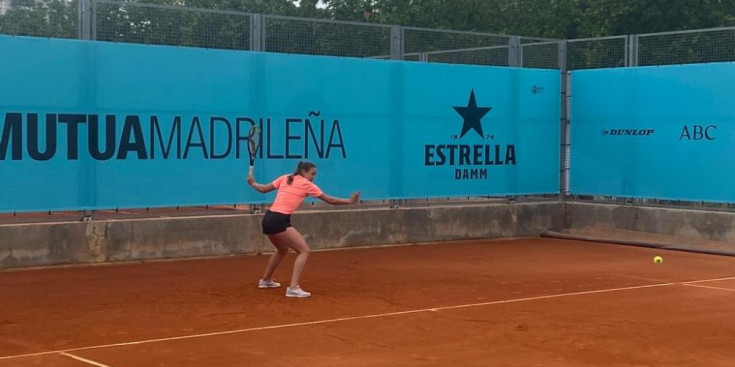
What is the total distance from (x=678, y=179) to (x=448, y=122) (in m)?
4.16

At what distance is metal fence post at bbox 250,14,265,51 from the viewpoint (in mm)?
17438

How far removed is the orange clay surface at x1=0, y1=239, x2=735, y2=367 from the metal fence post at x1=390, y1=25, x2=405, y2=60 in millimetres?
3801

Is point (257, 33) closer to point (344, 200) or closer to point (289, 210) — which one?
point (289, 210)

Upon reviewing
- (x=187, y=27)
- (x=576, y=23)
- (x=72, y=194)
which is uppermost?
(x=576, y=23)

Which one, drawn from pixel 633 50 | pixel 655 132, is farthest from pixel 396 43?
pixel 655 132

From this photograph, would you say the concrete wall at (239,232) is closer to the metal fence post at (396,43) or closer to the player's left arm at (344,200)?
the metal fence post at (396,43)

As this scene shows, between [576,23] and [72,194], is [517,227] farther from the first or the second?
[576,23]

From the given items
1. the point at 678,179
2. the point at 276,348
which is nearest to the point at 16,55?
the point at 276,348

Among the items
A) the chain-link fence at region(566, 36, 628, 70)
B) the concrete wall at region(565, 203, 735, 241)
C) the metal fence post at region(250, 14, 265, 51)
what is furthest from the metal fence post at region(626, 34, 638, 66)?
the metal fence post at region(250, 14, 265, 51)

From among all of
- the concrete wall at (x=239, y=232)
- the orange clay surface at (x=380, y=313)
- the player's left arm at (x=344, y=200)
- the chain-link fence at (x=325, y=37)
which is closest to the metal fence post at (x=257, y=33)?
the chain-link fence at (x=325, y=37)

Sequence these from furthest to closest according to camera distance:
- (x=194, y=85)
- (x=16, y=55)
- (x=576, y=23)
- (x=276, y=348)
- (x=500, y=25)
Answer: (x=500, y=25)
(x=576, y=23)
(x=194, y=85)
(x=16, y=55)
(x=276, y=348)

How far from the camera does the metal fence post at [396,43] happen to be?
19234 millimetres

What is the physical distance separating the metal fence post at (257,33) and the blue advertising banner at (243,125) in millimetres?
199

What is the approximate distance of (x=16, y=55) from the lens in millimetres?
14984
